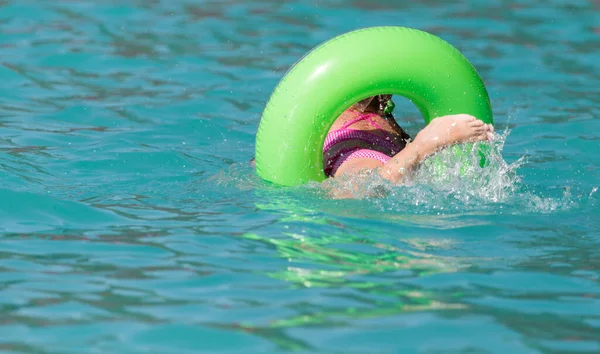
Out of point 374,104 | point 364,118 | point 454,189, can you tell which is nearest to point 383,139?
point 364,118

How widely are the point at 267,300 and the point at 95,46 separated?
640 centimetres

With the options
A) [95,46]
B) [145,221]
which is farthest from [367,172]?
[95,46]

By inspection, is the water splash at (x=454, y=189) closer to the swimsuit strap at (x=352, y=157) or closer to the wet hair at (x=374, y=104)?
the swimsuit strap at (x=352, y=157)

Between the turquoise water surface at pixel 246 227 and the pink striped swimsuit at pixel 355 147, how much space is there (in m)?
0.41

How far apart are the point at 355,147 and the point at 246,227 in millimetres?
1114

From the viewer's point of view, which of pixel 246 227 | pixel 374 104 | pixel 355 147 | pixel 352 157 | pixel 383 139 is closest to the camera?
pixel 246 227

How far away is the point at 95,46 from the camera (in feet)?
31.5

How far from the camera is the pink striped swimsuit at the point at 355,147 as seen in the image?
5551 millimetres

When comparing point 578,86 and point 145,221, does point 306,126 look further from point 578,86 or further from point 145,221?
point 578,86

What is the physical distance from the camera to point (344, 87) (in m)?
5.20

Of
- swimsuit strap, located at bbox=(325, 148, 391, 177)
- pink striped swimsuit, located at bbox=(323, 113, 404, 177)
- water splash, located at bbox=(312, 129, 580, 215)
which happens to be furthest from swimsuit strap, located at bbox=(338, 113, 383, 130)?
water splash, located at bbox=(312, 129, 580, 215)

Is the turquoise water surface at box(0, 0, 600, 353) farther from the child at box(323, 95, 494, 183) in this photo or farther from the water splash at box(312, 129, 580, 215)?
the child at box(323, 95, 494, 183)

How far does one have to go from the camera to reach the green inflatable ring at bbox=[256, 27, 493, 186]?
205 inches

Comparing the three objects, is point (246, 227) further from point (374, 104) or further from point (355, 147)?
point (374, 104)
